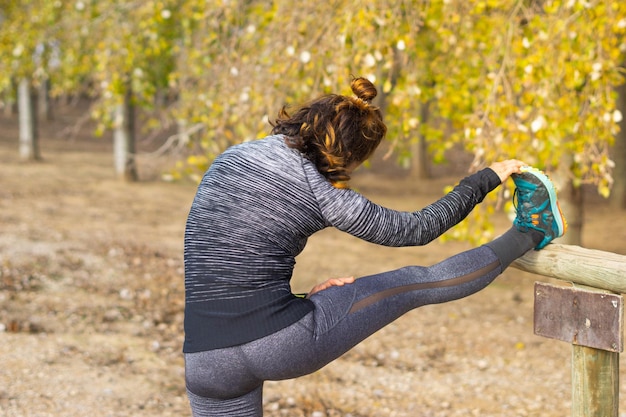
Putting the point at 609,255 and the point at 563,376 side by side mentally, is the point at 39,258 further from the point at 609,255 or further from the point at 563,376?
the point at 609,255

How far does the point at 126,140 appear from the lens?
47.5ft

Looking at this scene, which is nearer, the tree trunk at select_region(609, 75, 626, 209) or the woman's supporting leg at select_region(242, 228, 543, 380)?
the woman's supporting leg at select_region(242, 228, 543, 380)

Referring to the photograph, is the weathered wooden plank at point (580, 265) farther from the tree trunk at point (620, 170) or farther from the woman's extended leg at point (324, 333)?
the tree trunk at point (620, 170)

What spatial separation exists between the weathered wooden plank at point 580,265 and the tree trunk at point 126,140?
11686 millimetres

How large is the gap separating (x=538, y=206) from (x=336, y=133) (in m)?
0.95

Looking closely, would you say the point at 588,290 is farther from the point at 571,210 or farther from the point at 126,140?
the point at 126,140

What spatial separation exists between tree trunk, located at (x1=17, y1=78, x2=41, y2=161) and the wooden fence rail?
14317 millimetres

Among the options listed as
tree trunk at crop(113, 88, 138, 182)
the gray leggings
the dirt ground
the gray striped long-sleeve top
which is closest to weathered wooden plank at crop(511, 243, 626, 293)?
the gray leggings

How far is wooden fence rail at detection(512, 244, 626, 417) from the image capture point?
289 centimetres

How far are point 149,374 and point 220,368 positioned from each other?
300 centimetres

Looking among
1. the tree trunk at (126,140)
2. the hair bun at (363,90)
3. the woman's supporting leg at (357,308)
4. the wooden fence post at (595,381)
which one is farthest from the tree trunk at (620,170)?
the hair bun at (363,90)

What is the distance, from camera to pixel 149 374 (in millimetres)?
5219

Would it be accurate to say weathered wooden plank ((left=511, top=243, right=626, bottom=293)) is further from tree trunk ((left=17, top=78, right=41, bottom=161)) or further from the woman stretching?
tree trunk ((left=17, top=78, right=41, bottom=161))

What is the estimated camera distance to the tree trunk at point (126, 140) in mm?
14141
